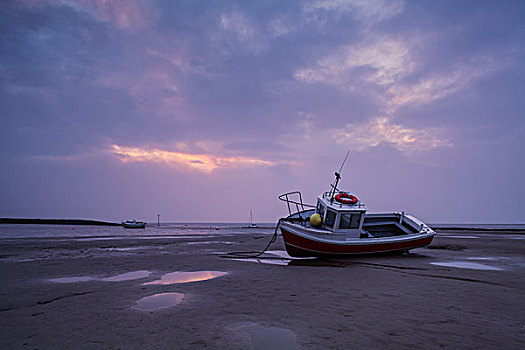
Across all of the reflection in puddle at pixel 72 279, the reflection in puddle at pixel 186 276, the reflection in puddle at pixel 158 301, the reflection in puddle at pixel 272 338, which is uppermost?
the reflection in puddle at pixel 272 338

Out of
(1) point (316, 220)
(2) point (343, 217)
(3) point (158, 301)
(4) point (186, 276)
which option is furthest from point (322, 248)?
(3) point (158, 301)

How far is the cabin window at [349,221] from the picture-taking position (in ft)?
52.5

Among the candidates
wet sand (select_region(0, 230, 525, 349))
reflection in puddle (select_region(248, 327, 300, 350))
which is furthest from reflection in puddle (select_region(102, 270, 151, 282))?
reflection in puddle (select_region(248, 327, 300, 350))

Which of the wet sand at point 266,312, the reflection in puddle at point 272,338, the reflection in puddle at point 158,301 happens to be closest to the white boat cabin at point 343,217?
the wet sand at point 266,312

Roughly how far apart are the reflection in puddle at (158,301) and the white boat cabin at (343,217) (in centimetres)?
991

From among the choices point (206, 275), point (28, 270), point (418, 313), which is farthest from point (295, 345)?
point (28, 270)

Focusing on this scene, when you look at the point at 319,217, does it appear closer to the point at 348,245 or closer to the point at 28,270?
the point at 348,245

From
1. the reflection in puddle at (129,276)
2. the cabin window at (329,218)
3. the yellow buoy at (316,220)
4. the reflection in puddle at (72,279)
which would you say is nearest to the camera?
the reflection in puddle at (72,279)

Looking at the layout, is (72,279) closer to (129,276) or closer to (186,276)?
(129,276)

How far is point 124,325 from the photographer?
5.11 metres

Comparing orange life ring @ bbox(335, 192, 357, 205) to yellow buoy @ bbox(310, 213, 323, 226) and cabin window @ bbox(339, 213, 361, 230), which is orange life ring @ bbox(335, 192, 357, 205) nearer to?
cabin window @ bbox(339, 213, 361, 230)

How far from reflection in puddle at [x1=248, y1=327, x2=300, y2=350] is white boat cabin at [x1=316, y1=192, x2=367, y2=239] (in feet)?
35.7

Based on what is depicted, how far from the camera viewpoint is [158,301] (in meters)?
6.73

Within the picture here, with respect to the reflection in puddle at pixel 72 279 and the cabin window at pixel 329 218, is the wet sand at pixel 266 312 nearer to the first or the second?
the reflection in puddle at pixel 72 279
